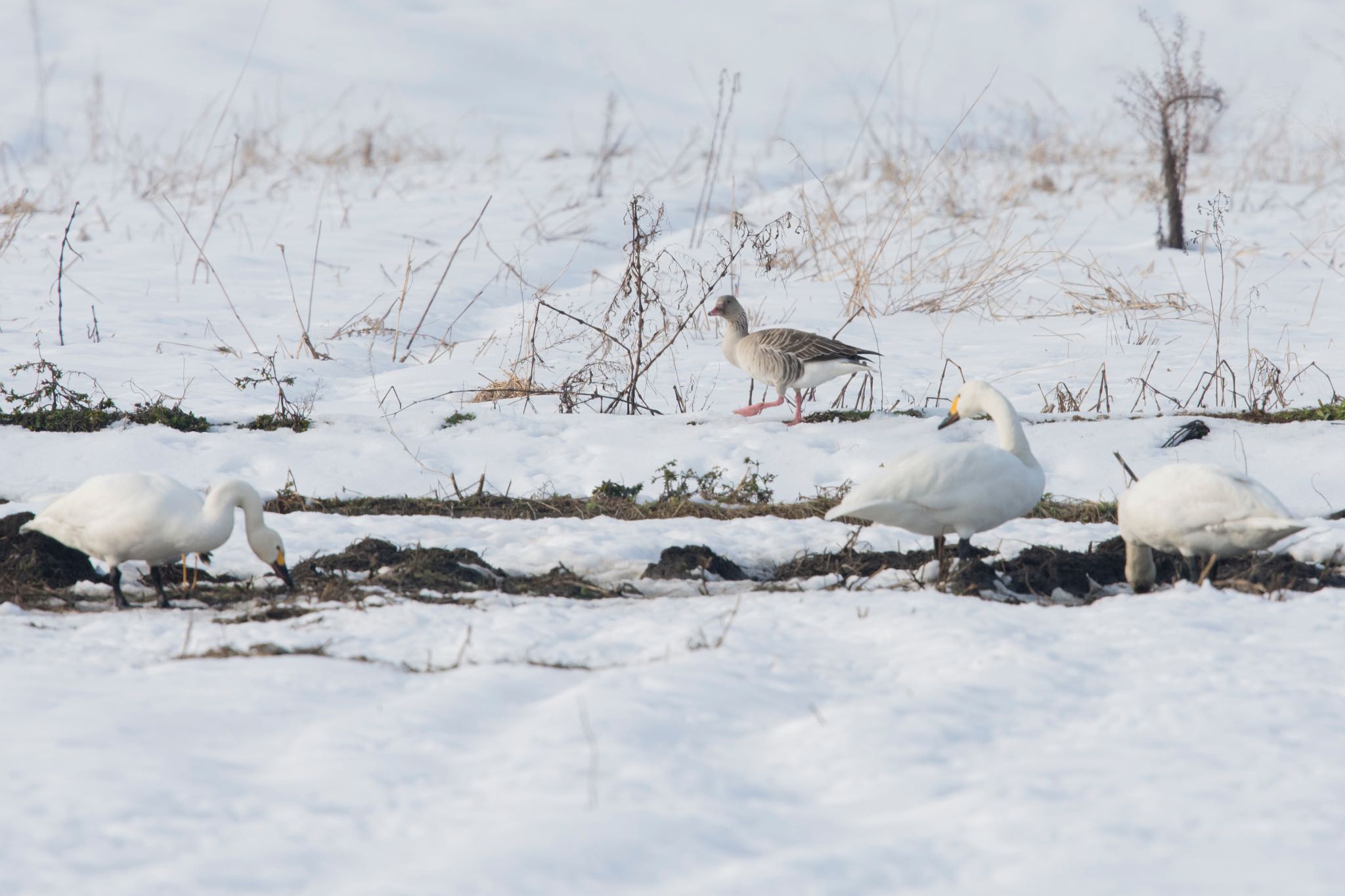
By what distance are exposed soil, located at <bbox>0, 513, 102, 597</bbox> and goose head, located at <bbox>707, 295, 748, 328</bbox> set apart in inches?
225

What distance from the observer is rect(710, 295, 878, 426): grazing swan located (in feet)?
28.6

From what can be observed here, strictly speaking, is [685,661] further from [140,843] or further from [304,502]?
[304,502]

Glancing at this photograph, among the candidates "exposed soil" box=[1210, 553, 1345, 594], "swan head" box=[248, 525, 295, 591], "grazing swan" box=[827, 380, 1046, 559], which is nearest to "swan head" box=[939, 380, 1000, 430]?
"grazing swan" box=[827, 380, 1046, 559]

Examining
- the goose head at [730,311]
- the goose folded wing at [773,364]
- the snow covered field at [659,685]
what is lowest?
the snow covered field at [659,685]

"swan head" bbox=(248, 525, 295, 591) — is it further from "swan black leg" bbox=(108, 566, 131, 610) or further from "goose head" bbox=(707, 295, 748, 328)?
"goose head" bbox=(707, 295, 748, 328)

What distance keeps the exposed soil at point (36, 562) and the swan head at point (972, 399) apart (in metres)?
4.08

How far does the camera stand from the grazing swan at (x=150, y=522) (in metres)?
4.71

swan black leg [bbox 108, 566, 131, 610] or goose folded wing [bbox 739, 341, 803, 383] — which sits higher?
goose folded wing [bbox 739, 341, 803, 383]

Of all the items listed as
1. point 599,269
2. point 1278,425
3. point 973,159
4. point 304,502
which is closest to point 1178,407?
point 1278,425

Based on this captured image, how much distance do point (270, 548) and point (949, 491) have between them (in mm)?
2810

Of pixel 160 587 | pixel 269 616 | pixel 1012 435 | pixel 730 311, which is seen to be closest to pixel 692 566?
pixel 1012 435

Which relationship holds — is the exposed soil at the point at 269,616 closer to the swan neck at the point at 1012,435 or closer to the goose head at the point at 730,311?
the swan neck at the point at 1012,435

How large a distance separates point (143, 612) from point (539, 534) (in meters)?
1.89

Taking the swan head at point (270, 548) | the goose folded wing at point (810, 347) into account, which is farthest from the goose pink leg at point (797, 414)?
the swan head at point (270, 548)
